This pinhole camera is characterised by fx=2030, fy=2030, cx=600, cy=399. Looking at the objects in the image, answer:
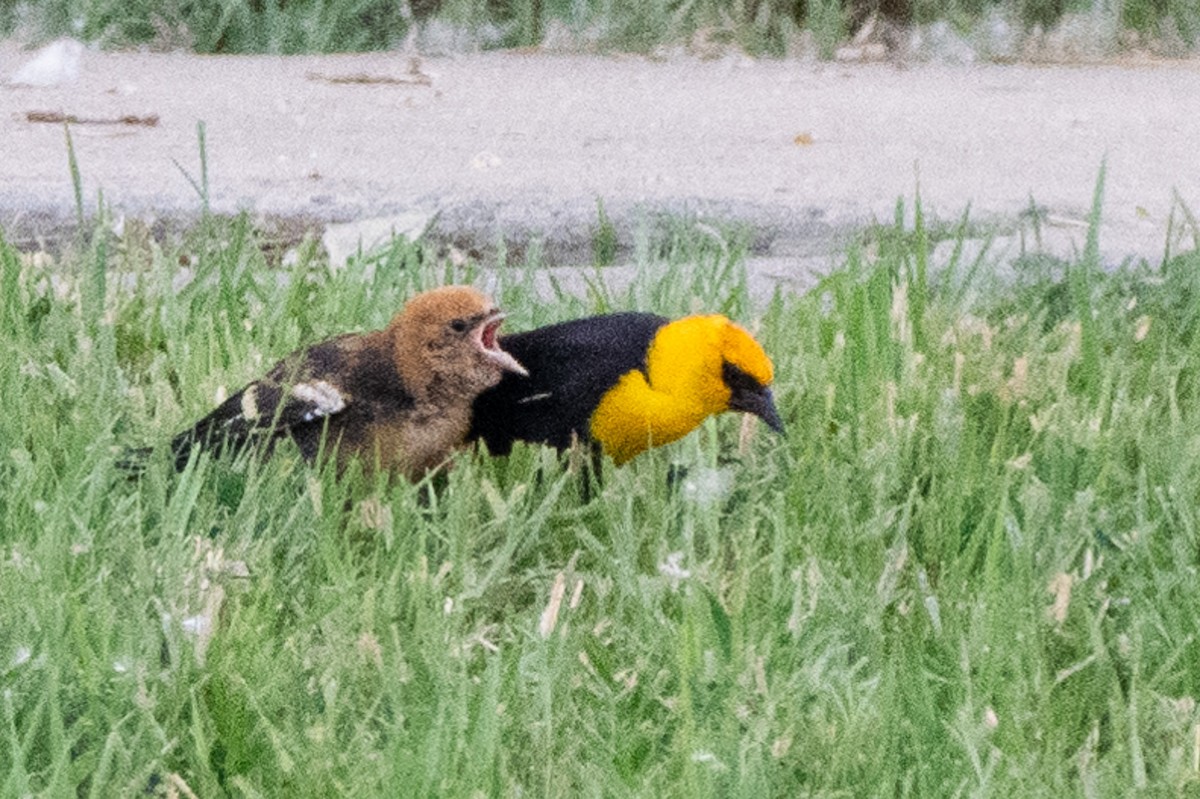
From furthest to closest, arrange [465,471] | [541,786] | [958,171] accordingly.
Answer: [958,171], [465,471], [541,786]

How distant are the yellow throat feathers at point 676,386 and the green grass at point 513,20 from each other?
13.2 ft

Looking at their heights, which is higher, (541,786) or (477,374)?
(477,374)

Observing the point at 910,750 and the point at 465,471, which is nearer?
the point at 910,750

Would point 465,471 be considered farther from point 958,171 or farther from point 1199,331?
point 958,171

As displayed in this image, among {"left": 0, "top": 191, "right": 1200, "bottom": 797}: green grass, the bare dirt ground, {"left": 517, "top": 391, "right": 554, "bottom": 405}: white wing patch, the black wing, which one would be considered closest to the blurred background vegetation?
the bare dirt ground

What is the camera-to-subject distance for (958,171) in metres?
5.71

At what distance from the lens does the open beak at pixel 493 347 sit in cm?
332

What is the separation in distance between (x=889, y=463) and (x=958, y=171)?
2578mm

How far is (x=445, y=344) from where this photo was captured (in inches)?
130

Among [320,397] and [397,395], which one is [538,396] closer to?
[397,395]

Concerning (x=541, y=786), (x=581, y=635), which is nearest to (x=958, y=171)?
(x=581, y=635)

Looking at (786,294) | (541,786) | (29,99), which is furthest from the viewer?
(29,99)

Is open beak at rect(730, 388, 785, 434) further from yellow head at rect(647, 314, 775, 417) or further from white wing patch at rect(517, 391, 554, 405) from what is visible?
white wing patch at rect(517, 391, 554, 405)

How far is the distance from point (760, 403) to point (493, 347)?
46 cm
